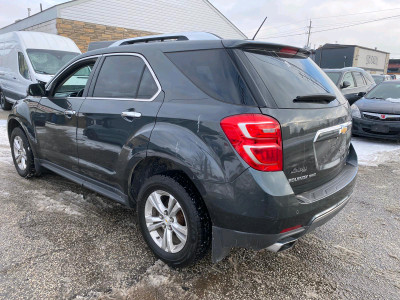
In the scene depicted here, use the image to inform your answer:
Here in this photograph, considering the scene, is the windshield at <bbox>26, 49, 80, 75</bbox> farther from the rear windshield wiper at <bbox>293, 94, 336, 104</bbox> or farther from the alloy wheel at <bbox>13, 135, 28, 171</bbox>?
the rear windshield wiper at <bbox>293, 94, 336, 104</bbox>

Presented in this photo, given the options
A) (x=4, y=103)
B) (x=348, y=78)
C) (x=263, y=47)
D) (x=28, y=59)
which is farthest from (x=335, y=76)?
(x=4, y=103)

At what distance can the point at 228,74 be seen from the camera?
2.17m

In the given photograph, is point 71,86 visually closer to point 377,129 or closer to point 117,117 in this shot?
point 117,117

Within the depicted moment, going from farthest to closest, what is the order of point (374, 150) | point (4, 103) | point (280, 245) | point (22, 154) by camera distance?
point (4, 103) → point (374, 150) → point (22, 154) → point (280, 245)

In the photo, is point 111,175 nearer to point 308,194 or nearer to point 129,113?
point 129,113

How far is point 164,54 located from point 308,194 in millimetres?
1547

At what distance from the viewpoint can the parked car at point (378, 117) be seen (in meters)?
6.81

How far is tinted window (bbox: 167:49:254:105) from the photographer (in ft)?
6.91

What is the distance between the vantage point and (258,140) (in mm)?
1979

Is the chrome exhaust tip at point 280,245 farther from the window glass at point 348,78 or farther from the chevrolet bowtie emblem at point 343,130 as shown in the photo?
the window glass at point 348,78

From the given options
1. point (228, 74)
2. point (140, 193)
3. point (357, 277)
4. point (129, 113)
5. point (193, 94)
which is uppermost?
point (228, 74)

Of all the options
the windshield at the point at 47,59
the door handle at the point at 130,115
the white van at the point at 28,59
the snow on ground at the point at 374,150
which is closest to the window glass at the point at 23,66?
the white van at the point at 28,59

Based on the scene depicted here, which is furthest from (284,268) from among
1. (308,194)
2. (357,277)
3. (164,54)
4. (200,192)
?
(164,54)

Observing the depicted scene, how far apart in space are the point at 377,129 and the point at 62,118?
637cm
